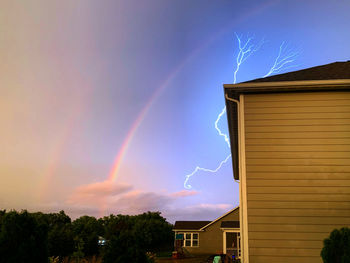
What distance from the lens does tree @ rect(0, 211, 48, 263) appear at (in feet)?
21.6

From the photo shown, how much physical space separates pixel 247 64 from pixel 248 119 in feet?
20.7

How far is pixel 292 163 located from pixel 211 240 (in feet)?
77.6

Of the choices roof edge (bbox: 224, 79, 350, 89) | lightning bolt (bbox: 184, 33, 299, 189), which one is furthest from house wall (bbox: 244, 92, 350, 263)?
lightning bolt (bbox: 184, 33, 299, 189)

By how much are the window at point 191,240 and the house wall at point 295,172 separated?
76.8ft

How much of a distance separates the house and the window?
2286 cm

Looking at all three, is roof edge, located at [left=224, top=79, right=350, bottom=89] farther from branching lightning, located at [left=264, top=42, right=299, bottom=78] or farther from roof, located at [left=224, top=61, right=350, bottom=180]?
branching lightning, located at [left=264, top=42, right=299, bottom=78]

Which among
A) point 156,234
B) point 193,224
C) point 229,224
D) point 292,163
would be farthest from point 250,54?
point 156,234

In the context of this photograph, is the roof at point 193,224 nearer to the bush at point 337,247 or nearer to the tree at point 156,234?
the tree at point 156,234

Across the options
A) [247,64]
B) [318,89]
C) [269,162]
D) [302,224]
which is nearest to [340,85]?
[318,89]

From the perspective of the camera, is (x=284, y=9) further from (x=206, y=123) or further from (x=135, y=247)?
(x=135, y=247)

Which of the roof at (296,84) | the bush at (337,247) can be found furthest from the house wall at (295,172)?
the bush at (337,247)

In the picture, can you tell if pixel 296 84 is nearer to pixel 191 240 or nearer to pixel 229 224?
pixel 229 224

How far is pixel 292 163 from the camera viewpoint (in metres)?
8.38

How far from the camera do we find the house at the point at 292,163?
25.8ft
